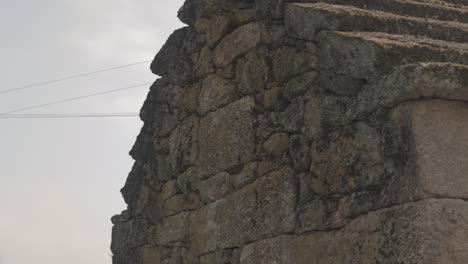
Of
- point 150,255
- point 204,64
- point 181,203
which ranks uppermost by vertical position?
point 204,64

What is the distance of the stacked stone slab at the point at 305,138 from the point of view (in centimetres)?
367

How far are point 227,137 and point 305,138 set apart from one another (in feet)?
2.91

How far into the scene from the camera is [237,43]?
17.0ft

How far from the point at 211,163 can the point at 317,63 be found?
121cm

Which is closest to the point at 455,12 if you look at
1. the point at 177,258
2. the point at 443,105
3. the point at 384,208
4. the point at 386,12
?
the point at 386,12

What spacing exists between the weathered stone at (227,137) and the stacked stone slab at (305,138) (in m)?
0.01

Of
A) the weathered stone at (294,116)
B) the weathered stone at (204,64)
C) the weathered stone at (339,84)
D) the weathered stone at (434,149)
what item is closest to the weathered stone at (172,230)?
the weathered stone at (204,64)

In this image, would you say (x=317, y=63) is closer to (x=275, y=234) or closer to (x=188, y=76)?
(x=275, y=234)

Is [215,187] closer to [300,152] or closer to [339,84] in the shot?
[300,152]

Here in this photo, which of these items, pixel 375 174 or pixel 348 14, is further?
pixel 348 14

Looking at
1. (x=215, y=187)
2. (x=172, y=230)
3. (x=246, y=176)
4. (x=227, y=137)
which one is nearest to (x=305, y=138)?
(x=246, y=176)

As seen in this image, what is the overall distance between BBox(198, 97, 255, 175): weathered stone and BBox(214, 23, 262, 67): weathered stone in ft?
1.03

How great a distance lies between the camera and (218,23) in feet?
17.9

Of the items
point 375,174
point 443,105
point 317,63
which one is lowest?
point 375,174
